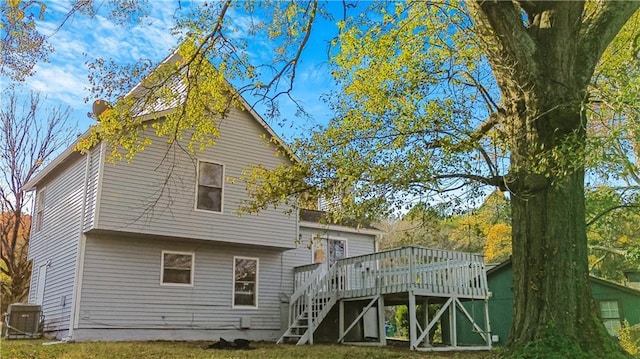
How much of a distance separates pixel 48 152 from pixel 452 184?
2014 centimetres

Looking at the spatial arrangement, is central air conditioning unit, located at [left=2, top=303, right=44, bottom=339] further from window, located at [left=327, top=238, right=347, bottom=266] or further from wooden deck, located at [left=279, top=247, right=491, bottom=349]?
window, located at [left=327, top=238, right=347, bottom=266]

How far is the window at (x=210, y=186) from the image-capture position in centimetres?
1470

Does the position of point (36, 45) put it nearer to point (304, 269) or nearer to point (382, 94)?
point (382, 94)

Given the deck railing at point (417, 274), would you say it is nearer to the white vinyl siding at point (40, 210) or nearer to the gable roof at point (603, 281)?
the gable roof at point (603, 281)

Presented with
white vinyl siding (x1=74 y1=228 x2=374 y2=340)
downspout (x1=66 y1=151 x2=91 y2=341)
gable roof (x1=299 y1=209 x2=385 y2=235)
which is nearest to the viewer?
downspout (x1=66 y1=151 x2=91 y2=341)

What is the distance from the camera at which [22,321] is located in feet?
45.4

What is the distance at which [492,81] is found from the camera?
10422 millimetres

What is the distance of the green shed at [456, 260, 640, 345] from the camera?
15.3 m

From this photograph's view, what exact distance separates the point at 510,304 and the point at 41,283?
14.3 meters

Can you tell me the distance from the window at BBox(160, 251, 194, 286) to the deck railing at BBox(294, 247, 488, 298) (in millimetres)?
4084

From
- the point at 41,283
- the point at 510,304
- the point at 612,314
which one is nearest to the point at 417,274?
the point at 510,304

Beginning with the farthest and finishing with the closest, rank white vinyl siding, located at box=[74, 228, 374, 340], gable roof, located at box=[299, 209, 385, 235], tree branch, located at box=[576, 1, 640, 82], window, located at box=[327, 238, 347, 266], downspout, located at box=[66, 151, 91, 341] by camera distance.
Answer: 1. window, located at box=[327, 238, 347, 266]
2. gable roof, located at box=[299, 209, 385, 235]
3. white vinyl siding, located at box=[74, 228, 374, 340]
4. downspout, located at box=[66, 151, 91, 341]
5. tree branch, located at box=[576, 1, 640, 82]

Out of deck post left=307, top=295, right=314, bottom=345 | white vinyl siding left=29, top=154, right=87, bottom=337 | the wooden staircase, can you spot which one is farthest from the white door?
deck post left=307, top=295, right=314, bottom=345

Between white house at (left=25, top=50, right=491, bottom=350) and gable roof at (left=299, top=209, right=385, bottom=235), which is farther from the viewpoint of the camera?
gable roof at (left=299, top=209, right=385, bottom=235)
